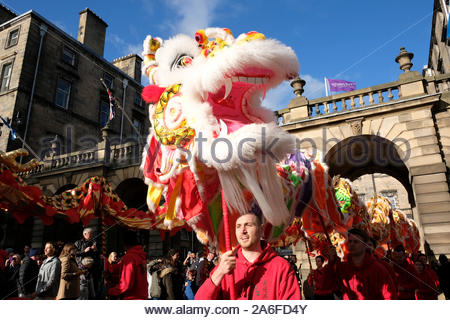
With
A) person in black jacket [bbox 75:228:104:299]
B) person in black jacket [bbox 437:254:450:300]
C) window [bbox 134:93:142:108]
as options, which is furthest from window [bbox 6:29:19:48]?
person in black jacket [bbox 437:254:450:300]

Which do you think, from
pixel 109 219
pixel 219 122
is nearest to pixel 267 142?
pixel 219 122

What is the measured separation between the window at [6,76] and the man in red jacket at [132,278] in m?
22.3

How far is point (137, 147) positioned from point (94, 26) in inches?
624

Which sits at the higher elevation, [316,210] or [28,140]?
[28,140]

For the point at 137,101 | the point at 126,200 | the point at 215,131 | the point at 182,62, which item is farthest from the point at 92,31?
the point at 215,131

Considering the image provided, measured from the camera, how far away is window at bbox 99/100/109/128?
86.5ft

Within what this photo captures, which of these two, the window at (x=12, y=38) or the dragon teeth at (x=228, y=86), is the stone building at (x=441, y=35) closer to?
the dragon teeth at (x=228, y=86)

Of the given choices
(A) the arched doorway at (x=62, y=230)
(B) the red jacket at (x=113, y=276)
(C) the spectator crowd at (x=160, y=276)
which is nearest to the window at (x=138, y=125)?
(A) the arched doorway at (x=62, y=230)

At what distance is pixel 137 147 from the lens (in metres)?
15.8

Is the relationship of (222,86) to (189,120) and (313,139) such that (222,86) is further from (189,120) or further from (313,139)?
(313,139)

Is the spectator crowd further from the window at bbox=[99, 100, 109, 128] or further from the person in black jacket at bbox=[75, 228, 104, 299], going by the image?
the window at bbox=[99, 100, 109, 128]

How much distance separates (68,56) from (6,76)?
441cm

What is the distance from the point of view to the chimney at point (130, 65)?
29.6 meters

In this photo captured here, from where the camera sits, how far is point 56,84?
23125mm
